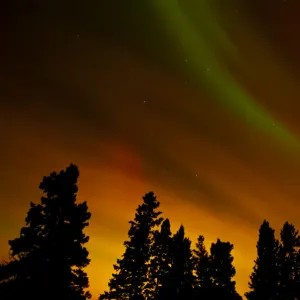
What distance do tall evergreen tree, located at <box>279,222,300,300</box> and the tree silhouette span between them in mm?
32521

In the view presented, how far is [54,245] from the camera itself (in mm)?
27734

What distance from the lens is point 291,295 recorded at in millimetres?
50062

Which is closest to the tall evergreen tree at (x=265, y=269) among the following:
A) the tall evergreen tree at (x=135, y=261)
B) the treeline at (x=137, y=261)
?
the treeline at (x=137, y=261)

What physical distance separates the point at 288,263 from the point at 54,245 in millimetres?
37532

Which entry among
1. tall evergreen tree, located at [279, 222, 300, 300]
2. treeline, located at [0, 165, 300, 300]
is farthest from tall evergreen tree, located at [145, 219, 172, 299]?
tall evergreen tree, located at [279, 222, 300, 300]

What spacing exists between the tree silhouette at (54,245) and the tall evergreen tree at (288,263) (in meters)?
32.5

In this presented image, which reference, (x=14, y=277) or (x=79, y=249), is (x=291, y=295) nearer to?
(x=79, y=249)

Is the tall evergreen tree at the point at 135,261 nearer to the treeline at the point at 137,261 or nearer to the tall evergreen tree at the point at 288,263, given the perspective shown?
the treeline at the point at 137,261

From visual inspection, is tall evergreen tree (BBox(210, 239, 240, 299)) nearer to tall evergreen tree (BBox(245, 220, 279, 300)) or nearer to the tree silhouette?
tall evergreen tree (BBox(245, 220, 279, 300))

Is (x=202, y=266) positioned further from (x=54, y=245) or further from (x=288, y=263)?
(x=54, y=245)

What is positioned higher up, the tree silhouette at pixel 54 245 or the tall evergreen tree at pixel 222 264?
the tall evergreen tree at pixel 222 264

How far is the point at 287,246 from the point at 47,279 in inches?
1534

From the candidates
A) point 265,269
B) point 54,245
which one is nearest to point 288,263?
point 265,269

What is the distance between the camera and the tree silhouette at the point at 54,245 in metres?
27.0
